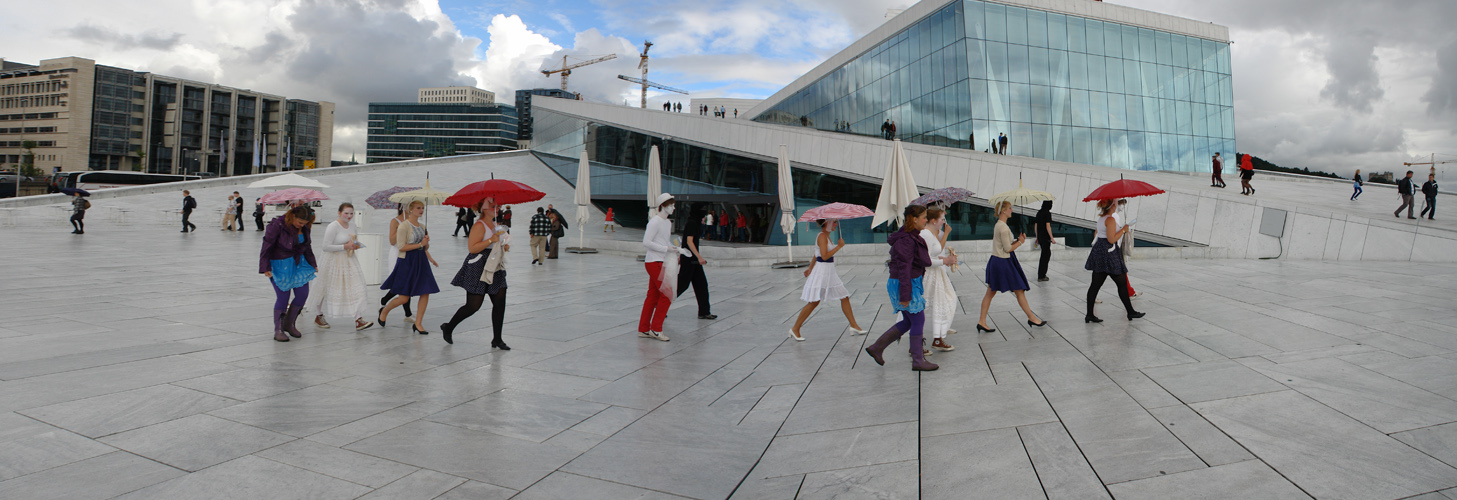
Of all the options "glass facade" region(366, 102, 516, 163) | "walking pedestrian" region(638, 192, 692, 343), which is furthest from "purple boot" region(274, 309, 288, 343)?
"glass facade" region(366, 102, 516, 163)

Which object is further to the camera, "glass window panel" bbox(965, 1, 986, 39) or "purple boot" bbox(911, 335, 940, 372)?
"glass window panel" bbox(965, 1, 986, 39)

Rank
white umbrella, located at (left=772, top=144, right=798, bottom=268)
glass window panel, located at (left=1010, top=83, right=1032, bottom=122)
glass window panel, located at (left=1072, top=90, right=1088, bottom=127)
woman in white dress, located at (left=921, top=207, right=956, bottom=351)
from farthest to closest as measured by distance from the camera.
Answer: glass window panel, located at (left=1072, top=90, right=1088, bottom=127) < glass window panel, located at (left=1010, top=83, right=1032, bottom=122) < white umbrella, located at (left=772, top=144, right=798, bottom=268) < woman in white dress, located at (left=921, top=207, right=956, bottom=351)

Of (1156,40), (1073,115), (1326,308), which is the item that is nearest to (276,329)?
(1326,308)

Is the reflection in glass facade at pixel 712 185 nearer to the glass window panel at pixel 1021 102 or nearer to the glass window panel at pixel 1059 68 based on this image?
the glass window panel at pixel 1021 102

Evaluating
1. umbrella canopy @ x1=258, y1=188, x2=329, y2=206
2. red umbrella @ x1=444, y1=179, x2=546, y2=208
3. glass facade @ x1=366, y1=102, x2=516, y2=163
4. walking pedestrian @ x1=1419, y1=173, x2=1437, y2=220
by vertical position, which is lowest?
umbrella canopy @ x1=258, y1=188, x2=329, y2=206

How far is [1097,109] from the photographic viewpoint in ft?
96.1

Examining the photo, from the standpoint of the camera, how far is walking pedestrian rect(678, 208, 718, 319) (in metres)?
8.00

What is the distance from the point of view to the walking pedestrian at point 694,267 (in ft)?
26.2

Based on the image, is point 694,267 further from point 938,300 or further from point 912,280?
point 912,280

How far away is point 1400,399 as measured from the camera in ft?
13.7

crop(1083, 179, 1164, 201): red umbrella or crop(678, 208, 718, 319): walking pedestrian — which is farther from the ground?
crop(1083, 179, 1164, 201): red umbrella

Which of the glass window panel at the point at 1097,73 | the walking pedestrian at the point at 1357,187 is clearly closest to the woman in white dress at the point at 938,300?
the walking pedestrian at the point at 1357,187

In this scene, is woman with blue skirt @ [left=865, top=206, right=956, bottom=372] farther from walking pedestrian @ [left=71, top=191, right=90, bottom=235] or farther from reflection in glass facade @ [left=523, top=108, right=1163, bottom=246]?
walking pedestrian @ [left=71, top=191, right=90, bottom=235]

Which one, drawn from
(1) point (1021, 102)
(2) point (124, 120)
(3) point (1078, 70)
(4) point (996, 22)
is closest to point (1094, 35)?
(3) point (1078, 70)
